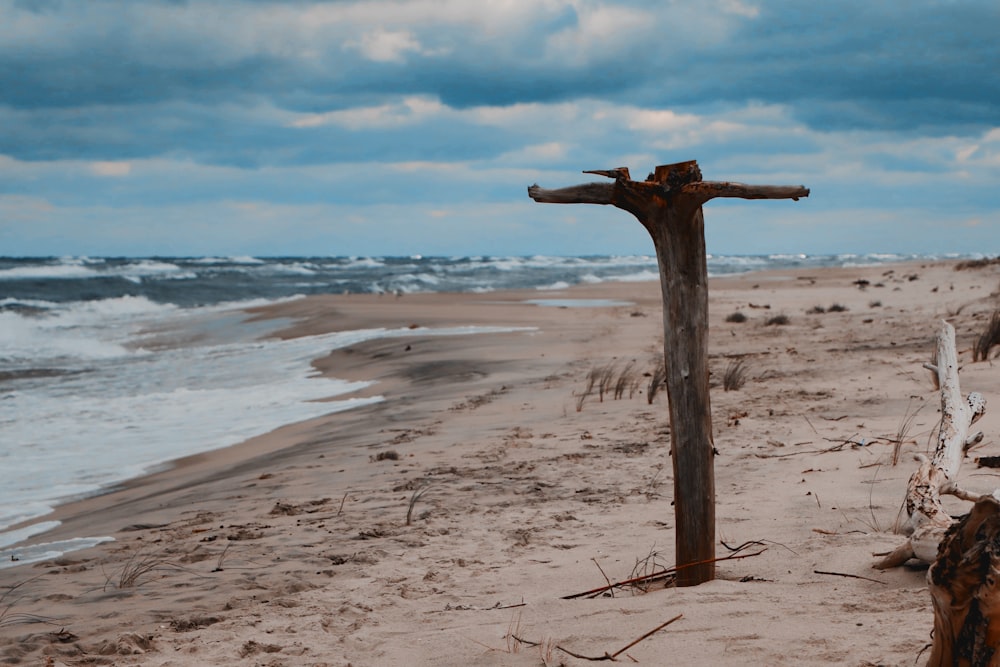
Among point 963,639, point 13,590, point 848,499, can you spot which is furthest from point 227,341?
point 963,639

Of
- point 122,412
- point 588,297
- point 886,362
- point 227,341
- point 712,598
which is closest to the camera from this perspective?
point 712,598

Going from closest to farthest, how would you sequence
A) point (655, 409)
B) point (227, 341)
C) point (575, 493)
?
1. point (575, 493)
2. point (655, 409)
3. point (227, 341)

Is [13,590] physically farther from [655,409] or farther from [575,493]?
[655,409]

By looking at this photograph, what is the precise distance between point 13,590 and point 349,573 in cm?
196

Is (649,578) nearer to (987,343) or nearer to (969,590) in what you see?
(969,590)

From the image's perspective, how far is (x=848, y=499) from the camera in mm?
4938

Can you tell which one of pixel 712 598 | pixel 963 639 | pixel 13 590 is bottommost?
pixel 13 590

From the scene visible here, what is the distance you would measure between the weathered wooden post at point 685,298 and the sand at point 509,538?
0.30 m

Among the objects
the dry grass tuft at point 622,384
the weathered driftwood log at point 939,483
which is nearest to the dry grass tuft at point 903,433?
the weathered driftwood log at point 939,483

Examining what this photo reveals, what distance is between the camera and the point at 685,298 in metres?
3.55

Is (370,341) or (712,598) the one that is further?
(370,341)

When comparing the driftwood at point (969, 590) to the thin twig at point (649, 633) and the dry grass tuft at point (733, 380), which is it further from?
the dry grass tuft at point (733, 380)

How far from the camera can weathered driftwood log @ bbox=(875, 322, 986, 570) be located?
344 cm

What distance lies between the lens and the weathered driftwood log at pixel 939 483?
3.44 metres
